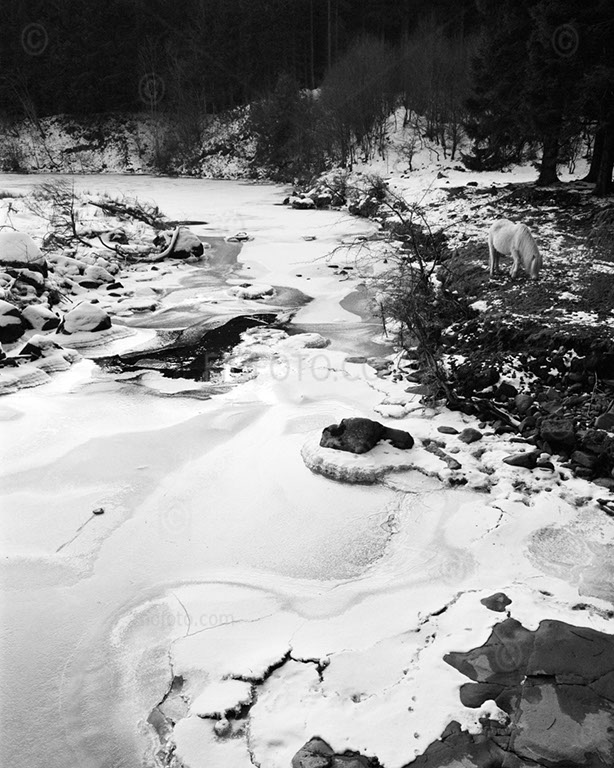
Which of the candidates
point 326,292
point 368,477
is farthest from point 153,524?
point 326,292

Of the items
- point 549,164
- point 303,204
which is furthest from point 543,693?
point 303,204

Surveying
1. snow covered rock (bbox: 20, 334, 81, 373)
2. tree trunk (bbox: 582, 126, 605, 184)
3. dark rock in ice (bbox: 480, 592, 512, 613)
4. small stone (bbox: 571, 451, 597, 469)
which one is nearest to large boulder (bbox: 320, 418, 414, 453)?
small stone (bbox: 571, 451, 597, 469)

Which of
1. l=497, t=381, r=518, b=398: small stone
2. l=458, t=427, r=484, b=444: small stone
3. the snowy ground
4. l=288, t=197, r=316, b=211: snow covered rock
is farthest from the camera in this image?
l=288, t=197, r=316, b=211: snow covered rock

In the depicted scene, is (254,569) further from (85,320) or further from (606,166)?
(606,166)

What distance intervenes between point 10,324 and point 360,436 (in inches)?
276

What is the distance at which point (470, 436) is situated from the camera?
719 cm

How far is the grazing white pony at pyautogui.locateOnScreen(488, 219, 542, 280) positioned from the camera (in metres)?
10.3

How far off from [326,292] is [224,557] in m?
8.99

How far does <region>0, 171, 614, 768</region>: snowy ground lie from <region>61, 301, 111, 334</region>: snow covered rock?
2592 mm

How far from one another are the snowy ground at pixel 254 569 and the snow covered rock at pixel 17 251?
580 cm

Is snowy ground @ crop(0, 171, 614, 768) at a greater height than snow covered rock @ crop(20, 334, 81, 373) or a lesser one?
lesser

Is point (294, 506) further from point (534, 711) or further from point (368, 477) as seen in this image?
point (534, 711)

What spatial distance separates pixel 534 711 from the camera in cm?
367

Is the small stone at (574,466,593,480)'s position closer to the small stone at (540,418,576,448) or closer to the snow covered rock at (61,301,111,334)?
the small stone at (540,418,576,448)
